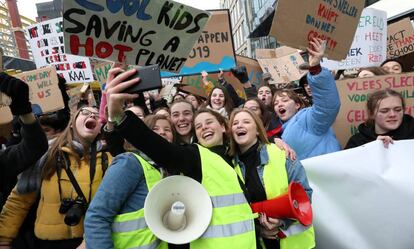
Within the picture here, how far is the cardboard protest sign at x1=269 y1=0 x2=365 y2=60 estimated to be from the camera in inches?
101

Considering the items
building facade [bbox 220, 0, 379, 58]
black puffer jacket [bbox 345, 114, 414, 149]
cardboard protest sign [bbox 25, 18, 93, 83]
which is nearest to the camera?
black puffer jacket [bbox 345, 114, 414, 149]

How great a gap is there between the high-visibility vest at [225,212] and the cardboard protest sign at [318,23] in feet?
3.89

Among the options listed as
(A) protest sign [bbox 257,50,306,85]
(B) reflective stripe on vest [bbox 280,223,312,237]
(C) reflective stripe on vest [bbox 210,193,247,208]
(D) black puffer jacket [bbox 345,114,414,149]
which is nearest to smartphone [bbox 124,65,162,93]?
(C) reflective stripe on vest [bbox 210,193,247,208]

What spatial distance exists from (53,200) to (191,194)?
1.09 metres

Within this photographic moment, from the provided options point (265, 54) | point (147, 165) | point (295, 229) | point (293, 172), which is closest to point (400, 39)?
point (265, 54)

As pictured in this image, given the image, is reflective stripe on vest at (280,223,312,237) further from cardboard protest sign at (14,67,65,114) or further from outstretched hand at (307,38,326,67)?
cardboard protest sign at (14,67,65,114)

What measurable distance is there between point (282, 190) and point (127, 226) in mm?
860

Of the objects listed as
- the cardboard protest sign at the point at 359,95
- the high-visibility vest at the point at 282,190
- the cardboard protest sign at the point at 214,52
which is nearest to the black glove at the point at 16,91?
the high-visibility vest at the point at 282,190

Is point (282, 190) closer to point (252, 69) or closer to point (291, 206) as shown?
point (291, 206)

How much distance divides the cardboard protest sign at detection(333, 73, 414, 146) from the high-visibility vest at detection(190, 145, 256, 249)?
1.68m

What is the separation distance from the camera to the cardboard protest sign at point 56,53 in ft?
18.4

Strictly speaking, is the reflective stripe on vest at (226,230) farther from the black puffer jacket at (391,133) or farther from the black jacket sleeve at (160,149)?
the black puffer jacket at (391,133)

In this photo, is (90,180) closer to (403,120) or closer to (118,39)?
(118,39)

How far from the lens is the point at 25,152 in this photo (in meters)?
2.05
